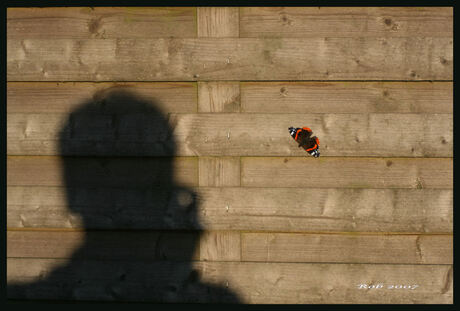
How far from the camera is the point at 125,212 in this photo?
189cm

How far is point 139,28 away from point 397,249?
8.46 feet

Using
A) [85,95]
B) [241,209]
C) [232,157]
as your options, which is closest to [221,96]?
[232,157]

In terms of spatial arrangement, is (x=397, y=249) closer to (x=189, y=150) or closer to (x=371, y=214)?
(x=371, y=214)

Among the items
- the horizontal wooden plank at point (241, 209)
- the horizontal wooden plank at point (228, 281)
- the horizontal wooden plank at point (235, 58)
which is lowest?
the horizontal wooden plank at point (228, 281)

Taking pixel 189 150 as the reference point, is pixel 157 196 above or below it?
below

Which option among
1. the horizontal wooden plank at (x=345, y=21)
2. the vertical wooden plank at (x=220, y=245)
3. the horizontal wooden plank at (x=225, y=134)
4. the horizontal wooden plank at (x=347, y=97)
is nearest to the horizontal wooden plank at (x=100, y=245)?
the vertical wooden plank at (x=220, y=245)

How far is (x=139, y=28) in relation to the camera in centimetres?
183

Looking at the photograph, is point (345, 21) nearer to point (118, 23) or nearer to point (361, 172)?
point (361, 172)

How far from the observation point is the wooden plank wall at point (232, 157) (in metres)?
1.80

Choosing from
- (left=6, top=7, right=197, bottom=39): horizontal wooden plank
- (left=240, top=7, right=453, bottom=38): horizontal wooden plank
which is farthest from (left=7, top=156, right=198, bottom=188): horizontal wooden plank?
(left=240, top=7, right=453, bottom=38): horizontal wooden plank

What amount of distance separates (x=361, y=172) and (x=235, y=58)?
1265 mm

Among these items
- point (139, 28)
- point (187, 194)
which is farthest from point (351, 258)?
point (139, 28)

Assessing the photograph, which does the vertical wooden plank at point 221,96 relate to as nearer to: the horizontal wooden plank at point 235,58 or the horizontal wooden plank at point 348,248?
the horizontal wooden plank at point 235,58

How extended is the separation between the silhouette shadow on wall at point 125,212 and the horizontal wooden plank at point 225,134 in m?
0.01
